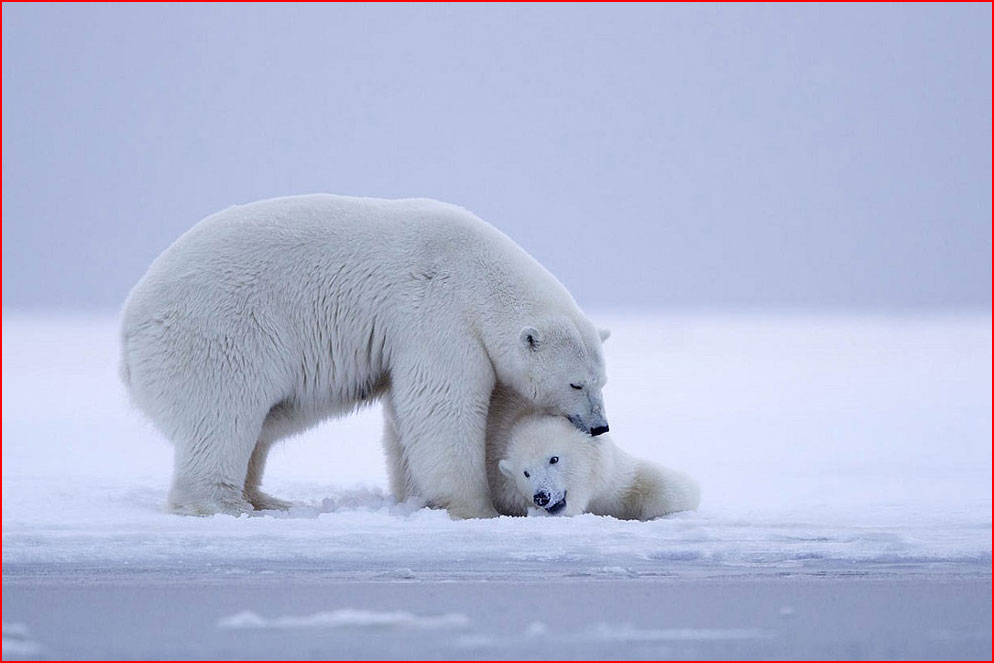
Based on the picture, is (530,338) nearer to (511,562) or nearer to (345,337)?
(345,337)

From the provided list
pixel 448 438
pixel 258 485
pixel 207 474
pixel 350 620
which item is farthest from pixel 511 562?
pixel 258 485

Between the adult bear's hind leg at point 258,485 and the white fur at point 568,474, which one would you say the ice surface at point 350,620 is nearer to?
the white fur at point 568,474

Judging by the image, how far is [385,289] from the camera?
6410mm

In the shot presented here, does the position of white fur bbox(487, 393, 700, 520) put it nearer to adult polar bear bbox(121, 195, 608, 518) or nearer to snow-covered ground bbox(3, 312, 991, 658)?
adult polar bear bbox(121, 195, 608, 518)

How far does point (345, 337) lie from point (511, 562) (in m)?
1.94

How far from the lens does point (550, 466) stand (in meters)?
6.23

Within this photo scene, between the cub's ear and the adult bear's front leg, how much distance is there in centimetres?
24

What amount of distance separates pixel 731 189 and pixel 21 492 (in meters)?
176

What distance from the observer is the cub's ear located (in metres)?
6.35

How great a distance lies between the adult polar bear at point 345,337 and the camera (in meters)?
6.24

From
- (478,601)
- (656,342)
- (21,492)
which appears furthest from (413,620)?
(656,342)

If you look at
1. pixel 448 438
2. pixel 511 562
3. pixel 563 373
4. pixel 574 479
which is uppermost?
pixel 563 373

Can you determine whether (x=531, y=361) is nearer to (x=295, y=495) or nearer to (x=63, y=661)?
(x=295, y=495)

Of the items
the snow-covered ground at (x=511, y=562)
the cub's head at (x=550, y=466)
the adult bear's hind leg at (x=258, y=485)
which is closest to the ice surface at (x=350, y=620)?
the snow-covered ground at (x=511, y=562)
